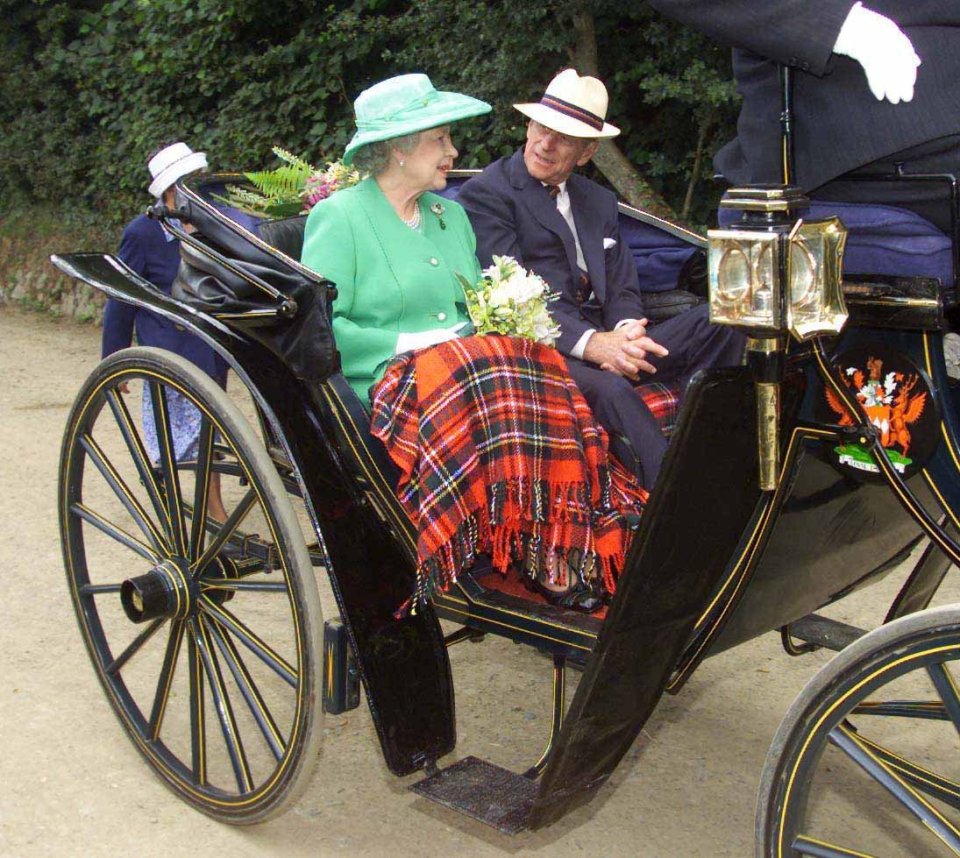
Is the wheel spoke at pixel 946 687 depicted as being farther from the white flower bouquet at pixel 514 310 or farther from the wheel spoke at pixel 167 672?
the wheel spoke at pixel 167 672

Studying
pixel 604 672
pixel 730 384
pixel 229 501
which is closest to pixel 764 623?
pixel 604 672

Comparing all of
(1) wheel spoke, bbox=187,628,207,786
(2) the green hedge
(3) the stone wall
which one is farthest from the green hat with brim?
(3) the stone wall

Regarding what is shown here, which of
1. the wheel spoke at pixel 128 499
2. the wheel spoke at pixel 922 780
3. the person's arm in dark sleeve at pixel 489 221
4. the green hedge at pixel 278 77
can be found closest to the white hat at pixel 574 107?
the person's arm in dark sleeve at pixel 489 221

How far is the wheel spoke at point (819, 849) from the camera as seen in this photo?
6.96 feet

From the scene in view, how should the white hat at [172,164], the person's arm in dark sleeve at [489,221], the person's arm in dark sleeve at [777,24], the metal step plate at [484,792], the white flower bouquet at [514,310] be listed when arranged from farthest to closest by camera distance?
the white hat at [172,164] < the person's arm in dark sleeve at [489,221] < the white flower bouquet at [514,310] < the metal step plate at [484,792] < the person's arm in dark sleeve at [777,24]

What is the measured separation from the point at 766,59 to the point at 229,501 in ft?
12.0

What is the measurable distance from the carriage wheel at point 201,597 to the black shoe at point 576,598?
495 mm

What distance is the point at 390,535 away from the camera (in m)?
2.81

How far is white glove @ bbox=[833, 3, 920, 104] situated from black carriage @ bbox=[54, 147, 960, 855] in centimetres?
24

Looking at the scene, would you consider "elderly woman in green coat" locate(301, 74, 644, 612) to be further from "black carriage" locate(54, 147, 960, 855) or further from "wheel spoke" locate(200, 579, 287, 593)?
"wheel spoke" locate(200, 579, 287, 593)

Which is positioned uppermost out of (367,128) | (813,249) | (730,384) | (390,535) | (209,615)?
(367,128)

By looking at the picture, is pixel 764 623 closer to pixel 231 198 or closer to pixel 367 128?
pixel 367 128

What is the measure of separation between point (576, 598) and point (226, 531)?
0.79m

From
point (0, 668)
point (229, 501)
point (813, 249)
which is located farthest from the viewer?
point (229, 501)
